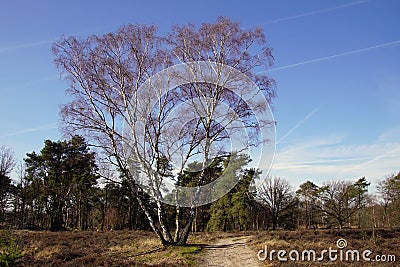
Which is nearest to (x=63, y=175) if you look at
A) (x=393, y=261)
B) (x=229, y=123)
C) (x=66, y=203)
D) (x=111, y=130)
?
(x=66, y=203)

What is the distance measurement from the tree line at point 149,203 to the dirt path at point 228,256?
12132 mm

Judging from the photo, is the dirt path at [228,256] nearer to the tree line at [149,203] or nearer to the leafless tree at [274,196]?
the tree line at [149,203]

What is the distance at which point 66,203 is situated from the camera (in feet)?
118

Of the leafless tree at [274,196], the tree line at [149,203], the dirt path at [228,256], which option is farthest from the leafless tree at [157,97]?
the leafless tree at [274,196]

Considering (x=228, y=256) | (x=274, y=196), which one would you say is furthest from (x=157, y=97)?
(x=274, y=196)

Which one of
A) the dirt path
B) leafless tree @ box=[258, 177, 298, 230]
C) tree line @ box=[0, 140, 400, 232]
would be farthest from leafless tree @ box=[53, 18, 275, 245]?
leafless tree @ box=[258, 177, 298, 230]

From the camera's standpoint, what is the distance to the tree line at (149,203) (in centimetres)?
3244

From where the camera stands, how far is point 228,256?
11930 mm

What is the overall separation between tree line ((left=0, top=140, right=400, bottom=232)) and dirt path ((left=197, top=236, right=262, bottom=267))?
1213 centimetres

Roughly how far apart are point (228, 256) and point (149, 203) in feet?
48.3

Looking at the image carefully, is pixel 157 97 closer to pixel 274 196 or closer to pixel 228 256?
pixel 228 256

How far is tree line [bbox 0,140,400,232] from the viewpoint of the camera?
3244 centimetres

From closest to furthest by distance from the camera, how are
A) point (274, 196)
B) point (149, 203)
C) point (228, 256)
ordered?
point (228, 256) < point (149, 203) < point (274, 196)

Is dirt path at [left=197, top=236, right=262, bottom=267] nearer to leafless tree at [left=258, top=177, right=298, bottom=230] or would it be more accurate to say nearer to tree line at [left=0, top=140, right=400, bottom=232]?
tree line at [left=0, top=140, right=400, bottom=232]
